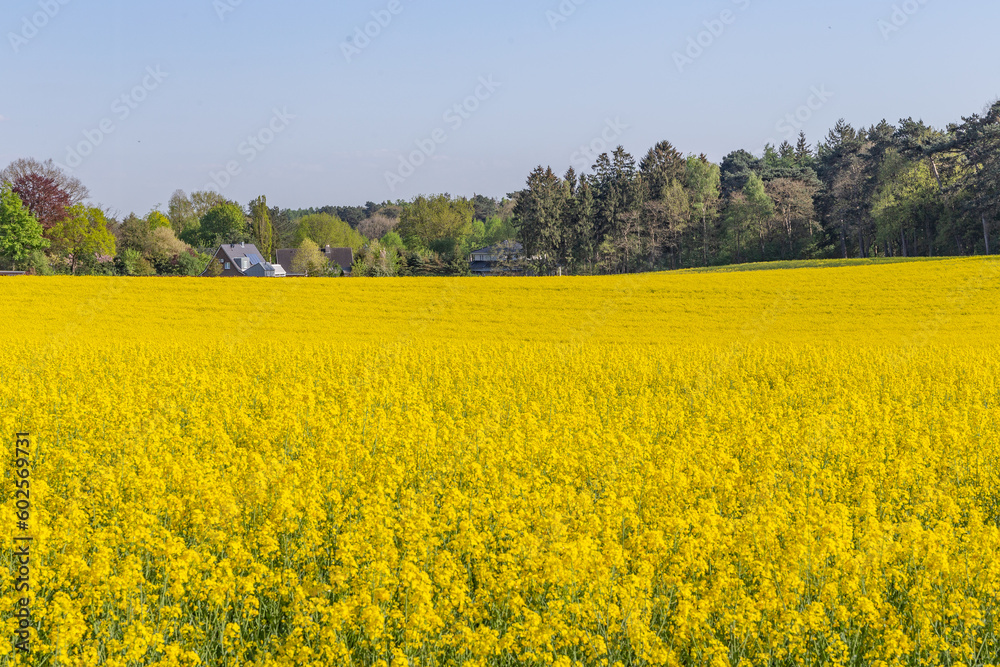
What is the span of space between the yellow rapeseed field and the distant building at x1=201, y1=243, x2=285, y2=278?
63707 mm

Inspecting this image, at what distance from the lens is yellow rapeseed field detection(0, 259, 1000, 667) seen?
441 cm

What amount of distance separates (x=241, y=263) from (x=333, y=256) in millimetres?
13324

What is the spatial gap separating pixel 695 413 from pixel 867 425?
2.47m

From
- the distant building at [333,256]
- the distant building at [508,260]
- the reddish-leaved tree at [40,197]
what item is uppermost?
the reddish-leaved tree at [40,197]

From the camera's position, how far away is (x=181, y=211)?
12050cm

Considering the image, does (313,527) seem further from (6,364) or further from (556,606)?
Answer: (6,364)

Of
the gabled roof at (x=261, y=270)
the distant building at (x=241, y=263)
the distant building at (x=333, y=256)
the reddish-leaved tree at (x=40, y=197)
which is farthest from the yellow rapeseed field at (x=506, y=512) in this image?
the distant building at (x=333, y=256)

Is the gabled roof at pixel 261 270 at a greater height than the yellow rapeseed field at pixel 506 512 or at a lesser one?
greater

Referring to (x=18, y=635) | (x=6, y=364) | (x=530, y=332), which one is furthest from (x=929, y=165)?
(x=18, y=635)

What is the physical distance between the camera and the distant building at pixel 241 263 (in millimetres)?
78438

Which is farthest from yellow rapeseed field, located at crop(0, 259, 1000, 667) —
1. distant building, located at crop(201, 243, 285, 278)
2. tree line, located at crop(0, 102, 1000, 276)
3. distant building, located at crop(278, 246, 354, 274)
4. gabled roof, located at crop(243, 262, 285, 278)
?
distant building, located at crop(278, 246, 354, 274)

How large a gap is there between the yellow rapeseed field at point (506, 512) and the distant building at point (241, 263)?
63.7 meters

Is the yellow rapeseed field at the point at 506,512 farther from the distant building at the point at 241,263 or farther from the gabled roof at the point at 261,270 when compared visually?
the distant building at the point at 241,263

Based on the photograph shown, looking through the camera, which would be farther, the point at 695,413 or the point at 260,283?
the point at 260,283
